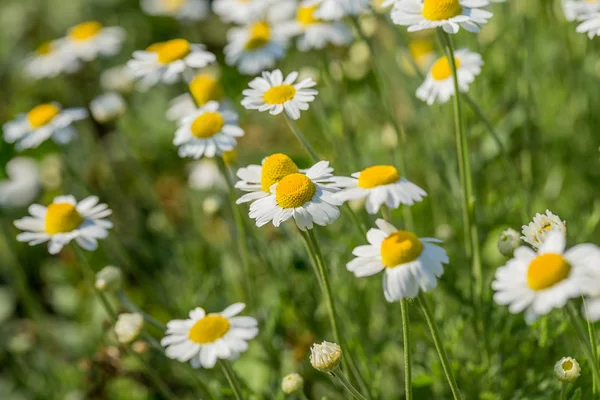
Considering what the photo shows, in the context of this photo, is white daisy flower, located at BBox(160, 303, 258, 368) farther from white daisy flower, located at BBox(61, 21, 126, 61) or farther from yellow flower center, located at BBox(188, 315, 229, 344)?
white daisy flower, located at BBox(61, 21, 126, 61)

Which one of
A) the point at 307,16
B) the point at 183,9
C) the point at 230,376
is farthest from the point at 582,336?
the point at 183,9

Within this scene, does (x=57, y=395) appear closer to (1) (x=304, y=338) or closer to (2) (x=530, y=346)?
(1) (x=304, y=338)

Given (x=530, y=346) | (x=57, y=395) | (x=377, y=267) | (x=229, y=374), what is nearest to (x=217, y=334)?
(x=229, y=374)

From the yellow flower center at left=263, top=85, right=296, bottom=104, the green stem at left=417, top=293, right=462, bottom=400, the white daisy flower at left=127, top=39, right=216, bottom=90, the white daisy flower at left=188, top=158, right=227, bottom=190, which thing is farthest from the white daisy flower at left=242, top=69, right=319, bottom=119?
the white daisy flower at left=188, top=158, right=227, bottom=190

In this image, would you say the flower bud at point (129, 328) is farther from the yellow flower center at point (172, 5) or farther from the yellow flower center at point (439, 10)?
the yellow flower center at point (172, 5)

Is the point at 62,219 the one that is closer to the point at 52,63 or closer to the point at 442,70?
the point at 442,70

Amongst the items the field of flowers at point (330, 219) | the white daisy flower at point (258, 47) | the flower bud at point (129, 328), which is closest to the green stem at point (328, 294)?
the field of flowers at point (330, 219)
